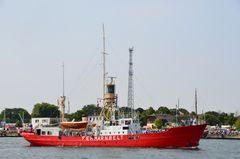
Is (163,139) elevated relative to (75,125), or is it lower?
lower

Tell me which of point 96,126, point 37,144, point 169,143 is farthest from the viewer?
point 37,144

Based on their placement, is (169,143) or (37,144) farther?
(37,144)

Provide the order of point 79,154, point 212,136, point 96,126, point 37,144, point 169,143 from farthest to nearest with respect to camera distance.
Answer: point 212,136 < point 37,144 < point 96,126 < point 169,143 < point 79,154

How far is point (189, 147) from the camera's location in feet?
306

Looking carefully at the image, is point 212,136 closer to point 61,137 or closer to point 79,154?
point 61,137

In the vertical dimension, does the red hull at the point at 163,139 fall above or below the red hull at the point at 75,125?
below

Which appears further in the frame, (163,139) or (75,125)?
(75,125)

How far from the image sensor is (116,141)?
308 ft

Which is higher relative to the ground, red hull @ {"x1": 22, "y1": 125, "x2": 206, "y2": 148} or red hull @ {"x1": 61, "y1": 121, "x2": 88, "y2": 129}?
red hull @ {"x1": 61, "y1": 121, "x2": 88, "y2": 129}

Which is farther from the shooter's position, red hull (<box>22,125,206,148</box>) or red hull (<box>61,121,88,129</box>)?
red hull (<box>61,121,88,129</box>)

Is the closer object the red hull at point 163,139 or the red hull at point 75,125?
the red hull at point 163,139

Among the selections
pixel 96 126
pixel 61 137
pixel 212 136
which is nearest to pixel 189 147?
pixel 96 126

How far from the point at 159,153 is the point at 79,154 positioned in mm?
10655

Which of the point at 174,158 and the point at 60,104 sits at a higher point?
the point at 60,104
